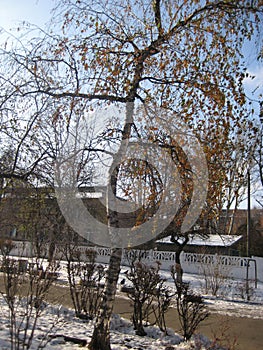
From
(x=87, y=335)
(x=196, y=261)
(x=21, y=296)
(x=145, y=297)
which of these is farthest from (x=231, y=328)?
(x=196, y=261)

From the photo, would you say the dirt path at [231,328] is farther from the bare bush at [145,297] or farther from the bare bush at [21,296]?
the bare bush at [21,296]

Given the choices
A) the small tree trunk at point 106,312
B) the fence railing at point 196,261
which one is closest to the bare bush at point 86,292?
the small tree trunk at point 106,312

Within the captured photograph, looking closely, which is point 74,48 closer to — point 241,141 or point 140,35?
point 140,35

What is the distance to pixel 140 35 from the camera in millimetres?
5109

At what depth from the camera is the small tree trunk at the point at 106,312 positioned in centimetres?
459

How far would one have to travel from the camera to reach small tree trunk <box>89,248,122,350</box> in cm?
459

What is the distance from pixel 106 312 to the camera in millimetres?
4691

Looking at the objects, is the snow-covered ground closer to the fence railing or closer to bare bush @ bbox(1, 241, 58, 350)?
bare bush @ bbox(1, 241, 58, 350)

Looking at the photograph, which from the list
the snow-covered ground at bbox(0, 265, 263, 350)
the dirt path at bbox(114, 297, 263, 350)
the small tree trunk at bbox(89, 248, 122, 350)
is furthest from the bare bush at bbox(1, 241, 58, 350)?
the dirt path at bbox(114, 297, 263, 350)

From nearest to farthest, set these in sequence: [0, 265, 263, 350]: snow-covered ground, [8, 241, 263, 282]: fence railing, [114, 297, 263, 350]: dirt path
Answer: [0, 265, 263, 350]: snow-covered ground, [114, 297, 263, 350]: dirt path, [8, 241, 263, 282]: fence railing

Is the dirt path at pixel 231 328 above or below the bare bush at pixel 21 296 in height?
below

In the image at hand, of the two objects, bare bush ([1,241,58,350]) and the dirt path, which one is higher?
bare bush ([1,241,58,350])

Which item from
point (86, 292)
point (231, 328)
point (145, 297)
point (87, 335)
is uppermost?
point (145, 297)

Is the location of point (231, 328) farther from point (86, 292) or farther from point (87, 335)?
point (87, 335)
